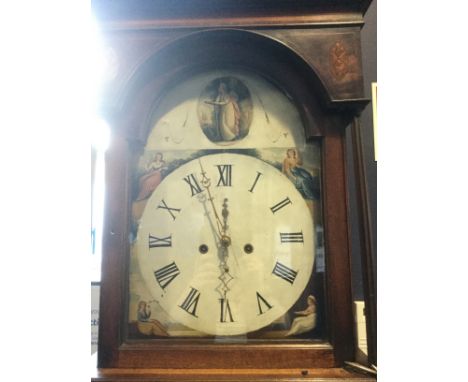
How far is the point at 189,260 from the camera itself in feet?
2.57

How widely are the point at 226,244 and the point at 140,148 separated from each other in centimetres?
24

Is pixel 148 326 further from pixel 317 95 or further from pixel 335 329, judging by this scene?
pixel 317 95

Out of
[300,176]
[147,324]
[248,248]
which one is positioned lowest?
[147,324]

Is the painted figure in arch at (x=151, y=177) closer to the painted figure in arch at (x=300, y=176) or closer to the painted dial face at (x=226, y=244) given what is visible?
the painted dial face at (x=226, y=244)

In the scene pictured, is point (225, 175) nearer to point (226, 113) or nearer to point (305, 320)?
point (226, 113)

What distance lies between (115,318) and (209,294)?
0.55 ft

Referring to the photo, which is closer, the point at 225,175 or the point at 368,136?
the point at 225,175

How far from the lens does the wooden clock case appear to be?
0.74 meters

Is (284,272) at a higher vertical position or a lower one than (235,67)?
lower

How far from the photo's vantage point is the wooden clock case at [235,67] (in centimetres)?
74

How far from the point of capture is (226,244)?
0.79 metres

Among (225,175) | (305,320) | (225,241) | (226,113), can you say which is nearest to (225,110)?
(226,113)

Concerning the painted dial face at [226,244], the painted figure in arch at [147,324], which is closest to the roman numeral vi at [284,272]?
the painted dial face at [226,244]

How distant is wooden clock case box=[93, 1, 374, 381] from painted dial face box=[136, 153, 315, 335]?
4cm
